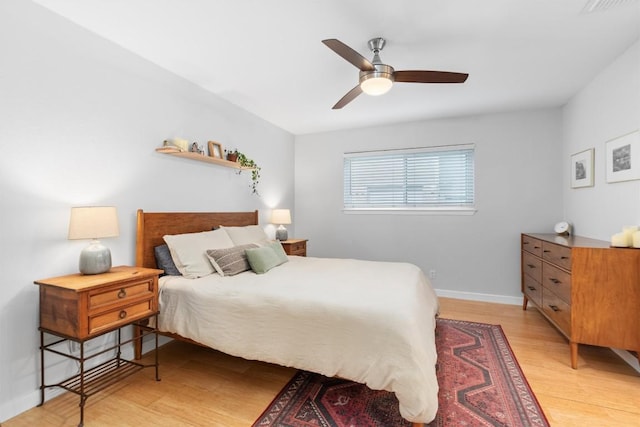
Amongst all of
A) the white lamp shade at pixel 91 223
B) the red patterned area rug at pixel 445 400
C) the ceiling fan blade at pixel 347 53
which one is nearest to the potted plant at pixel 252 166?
the white lamp shade at pixel 91 223

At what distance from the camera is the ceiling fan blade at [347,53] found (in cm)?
182

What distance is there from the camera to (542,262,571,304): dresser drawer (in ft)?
8.00

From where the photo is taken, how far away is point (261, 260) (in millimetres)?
2762

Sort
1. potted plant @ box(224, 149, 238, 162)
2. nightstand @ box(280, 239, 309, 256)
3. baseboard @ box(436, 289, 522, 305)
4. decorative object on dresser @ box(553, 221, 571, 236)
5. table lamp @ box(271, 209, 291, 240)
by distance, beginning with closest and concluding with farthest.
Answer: decorative object on dresser @ box(553, 221, 571, 236)
potted plant @ box(224, 149, 238, 162)
baseboard @ box(436, 289, 522, 305)
nightstand @ box(280, 239, 309, 256)
table lamp @ box(271, 209, 291, 240)

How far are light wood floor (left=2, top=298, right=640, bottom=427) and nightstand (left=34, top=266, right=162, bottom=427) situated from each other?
0.42 feet

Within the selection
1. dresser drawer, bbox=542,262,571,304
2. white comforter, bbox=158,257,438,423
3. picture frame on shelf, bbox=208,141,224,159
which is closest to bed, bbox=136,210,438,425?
white comforter, bbox=158,257,438,423

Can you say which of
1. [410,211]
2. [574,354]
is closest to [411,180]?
[410,211]

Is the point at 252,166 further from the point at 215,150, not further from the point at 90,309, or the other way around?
the point at 90,309

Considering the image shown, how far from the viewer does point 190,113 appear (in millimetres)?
3133

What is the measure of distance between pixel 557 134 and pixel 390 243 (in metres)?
2.53

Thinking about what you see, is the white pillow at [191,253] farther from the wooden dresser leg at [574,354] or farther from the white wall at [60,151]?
the wooden dresser leg at [574,354]

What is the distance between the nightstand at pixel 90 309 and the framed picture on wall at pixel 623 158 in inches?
150

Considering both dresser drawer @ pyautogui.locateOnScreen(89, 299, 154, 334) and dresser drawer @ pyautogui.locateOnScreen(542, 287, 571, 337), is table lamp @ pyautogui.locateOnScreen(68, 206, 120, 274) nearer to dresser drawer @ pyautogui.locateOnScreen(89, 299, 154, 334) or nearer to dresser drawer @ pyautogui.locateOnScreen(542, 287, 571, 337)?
dresser drawer @ pyautogui.locateOnScreen(89, 299, 154, 334)

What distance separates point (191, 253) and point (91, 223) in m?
0.82
